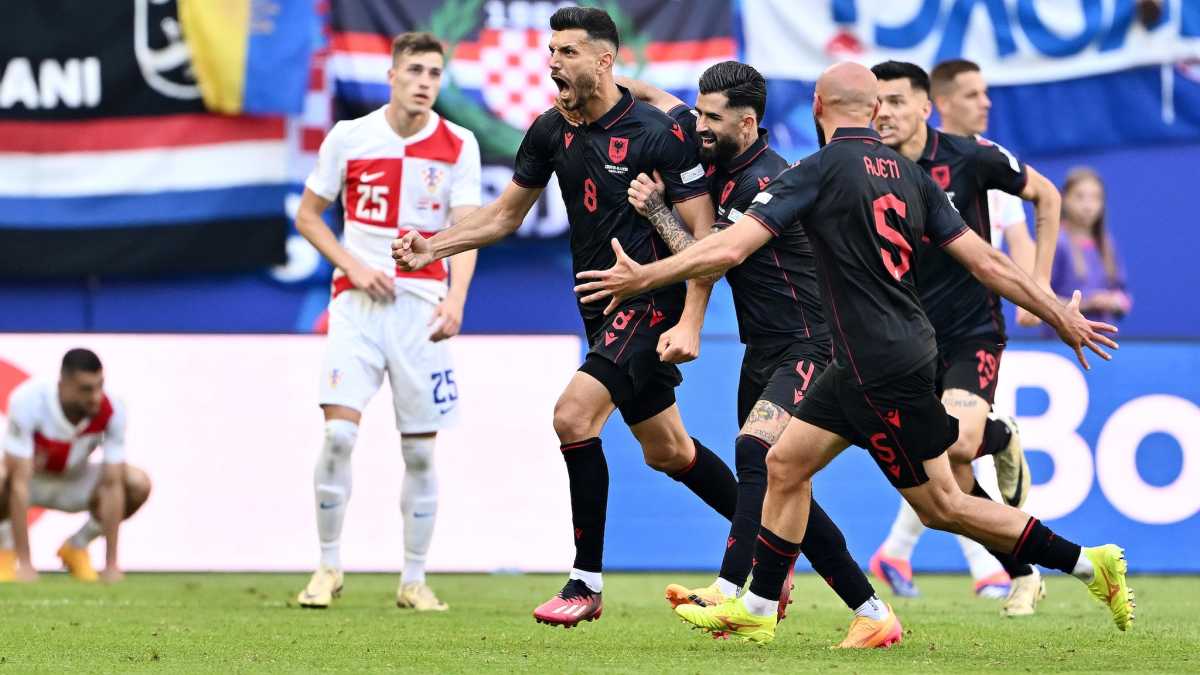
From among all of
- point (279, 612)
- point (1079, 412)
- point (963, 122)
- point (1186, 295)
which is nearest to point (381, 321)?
point (279, 612)

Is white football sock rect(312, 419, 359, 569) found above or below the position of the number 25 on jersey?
below

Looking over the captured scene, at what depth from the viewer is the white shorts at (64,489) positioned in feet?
35.0

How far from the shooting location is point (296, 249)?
13992mm

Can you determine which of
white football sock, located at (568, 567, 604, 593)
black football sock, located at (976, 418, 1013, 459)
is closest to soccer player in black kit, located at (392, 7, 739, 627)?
white football sock, located at (568, 567, 604, 593)

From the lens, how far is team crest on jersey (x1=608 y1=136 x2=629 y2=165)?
287 inches

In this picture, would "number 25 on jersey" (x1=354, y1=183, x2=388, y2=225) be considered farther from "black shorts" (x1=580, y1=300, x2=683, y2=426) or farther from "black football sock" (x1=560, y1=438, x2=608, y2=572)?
"black football sock" (x1=560, y1=438, x2=608, y2=572)

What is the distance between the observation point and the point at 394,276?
924 centimetres

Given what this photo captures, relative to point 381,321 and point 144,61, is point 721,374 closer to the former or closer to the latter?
point 381,321

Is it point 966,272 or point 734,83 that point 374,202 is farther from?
point 966,272

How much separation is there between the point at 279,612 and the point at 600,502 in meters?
1.98

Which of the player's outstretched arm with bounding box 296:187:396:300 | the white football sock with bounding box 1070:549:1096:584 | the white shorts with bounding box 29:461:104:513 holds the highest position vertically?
the player's outstretched arm with bounding box 296:187:396:300

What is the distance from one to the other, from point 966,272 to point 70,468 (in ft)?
16.7

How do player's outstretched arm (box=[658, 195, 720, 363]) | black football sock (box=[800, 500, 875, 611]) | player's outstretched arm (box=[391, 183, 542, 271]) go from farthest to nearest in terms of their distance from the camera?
player's outstretched arm (box=[391, 183, 542, 271])
black football sock (box=[800, 500, 875, 611])
player's outstretched arm (box=[658, 195, 720, 363])

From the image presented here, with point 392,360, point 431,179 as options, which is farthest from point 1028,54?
point 392,360
